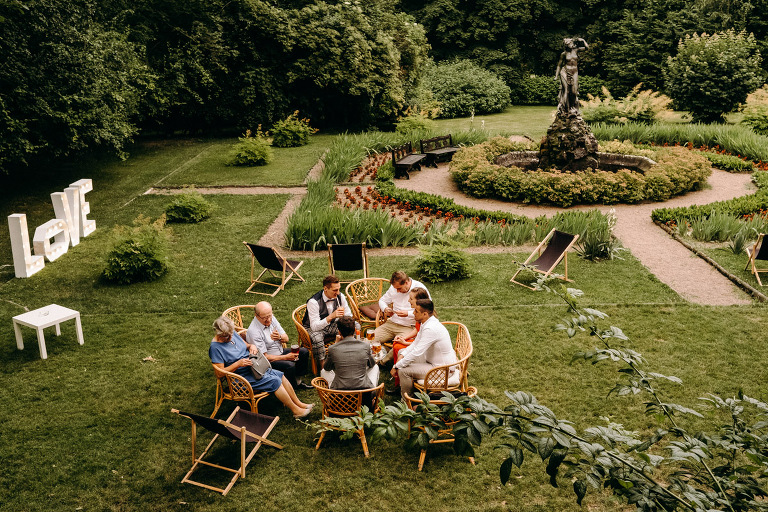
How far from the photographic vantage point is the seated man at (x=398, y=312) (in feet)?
23.0

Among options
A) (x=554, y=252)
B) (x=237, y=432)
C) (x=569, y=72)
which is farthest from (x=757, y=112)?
(x=237, y=432)

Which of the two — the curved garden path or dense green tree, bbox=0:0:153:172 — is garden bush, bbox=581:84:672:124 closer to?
the curved garden path

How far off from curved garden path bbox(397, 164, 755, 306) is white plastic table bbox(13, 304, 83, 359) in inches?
339

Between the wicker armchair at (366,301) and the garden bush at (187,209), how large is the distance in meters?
5.70

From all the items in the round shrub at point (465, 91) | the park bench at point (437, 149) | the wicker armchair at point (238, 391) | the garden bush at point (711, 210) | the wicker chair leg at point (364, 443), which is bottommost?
the wicker chair leg at point (364, 443)

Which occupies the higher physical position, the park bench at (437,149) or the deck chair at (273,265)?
the park bench at (437,149)

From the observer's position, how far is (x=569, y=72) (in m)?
14.3

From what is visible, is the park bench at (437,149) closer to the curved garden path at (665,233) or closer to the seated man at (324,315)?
the curved garden path at (665,233)

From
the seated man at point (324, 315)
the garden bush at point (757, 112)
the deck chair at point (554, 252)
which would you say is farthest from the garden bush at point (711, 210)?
the garden bush at point (757, 112)

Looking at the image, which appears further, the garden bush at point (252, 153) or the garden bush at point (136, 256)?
the garden bush at point (252, 153)

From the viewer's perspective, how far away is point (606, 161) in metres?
16.2

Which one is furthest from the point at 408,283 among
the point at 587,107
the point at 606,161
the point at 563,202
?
the point at 587,107

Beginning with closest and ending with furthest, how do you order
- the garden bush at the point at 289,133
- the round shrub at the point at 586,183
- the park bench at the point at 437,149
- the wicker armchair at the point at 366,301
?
the wicker armchair at the point at 366,301 < the round shrub at the point at 586,183 < the park bench at the point at 437,149 < the garden bush at the point at 289,133

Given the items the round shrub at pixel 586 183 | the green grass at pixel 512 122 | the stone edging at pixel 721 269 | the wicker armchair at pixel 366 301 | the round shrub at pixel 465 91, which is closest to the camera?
the wicker armchair at pixel 366 301
